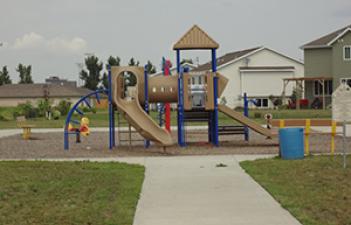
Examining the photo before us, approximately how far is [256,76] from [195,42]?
147ft

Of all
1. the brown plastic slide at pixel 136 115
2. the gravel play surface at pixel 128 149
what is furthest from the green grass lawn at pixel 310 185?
the brown plastic slide at pixel 136 115

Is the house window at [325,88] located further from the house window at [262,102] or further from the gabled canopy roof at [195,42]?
the gabled canopy roof at [195,42]

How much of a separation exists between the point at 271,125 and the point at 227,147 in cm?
351

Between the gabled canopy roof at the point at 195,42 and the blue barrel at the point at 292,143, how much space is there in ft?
21.3

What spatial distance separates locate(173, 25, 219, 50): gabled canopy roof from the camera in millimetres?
22062

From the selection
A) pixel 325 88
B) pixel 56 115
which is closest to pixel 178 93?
pixel 56 115

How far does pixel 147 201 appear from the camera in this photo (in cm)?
1055

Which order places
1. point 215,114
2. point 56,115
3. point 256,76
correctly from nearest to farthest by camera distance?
point 215,114 → point 56,115 → point 256,76

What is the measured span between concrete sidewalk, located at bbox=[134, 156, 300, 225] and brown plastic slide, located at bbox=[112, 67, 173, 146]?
4.14 metres

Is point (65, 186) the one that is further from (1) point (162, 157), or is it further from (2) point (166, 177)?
(1) point (162, 157)

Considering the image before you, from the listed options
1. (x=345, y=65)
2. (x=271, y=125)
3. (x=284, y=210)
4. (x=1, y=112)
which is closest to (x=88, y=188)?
(x=284, y=210)

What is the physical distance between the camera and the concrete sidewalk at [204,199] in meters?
9.02

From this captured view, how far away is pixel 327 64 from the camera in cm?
5816

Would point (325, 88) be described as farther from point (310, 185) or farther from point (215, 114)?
point (310, 185)
